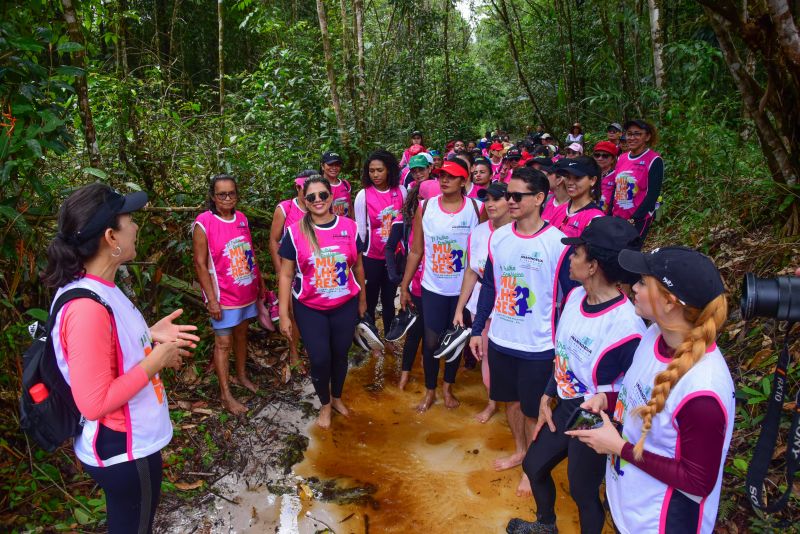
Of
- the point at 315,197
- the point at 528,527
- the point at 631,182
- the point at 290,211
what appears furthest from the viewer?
the point at 631,182

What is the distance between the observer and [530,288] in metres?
3.18

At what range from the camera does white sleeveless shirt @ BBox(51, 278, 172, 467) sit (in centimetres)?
205

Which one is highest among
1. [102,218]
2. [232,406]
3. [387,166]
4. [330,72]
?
[330,72]

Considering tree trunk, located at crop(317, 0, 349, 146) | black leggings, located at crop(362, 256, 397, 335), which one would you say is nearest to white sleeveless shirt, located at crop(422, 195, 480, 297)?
black leggings, located at crop(362, 256, 397, 335)

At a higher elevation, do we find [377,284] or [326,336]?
[377,284]

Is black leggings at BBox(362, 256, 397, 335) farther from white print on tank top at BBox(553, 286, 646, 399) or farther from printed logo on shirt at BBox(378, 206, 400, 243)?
white print on tank top at BBox(553, 286, 646, 399)

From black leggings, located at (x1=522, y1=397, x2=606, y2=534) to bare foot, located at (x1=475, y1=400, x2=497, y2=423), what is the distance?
1378 millimetres

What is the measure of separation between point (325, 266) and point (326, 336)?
587mm

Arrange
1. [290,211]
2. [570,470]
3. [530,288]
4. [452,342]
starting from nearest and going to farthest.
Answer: [570,470]
[530,288]
[452,342]
[290,211]

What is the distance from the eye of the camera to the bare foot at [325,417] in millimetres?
4270

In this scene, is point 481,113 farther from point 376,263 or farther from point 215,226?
point 215,226

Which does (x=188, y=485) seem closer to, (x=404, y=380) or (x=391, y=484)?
(x=391, y=484)

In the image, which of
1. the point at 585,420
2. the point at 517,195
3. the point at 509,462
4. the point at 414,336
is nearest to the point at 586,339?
the point at 585,420

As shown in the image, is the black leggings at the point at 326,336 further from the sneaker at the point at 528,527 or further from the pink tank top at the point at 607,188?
the pink tank top at the point at 607,188
